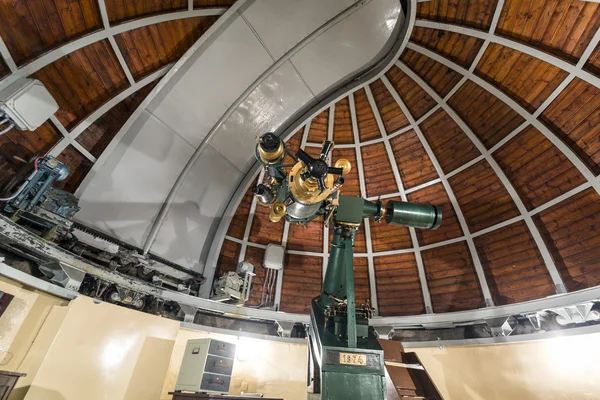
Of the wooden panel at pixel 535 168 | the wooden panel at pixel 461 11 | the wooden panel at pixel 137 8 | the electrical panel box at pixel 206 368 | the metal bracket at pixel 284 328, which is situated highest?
the wooden panel at pixel 461 11

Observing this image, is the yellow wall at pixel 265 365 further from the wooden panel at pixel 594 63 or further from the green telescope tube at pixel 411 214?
the wooden panel at pixel 594 63

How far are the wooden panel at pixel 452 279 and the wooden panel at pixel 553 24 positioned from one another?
206 inches

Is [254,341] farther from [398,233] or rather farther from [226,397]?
[398,233]

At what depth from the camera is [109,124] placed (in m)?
6.25

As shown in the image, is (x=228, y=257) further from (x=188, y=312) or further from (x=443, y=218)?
(x=443, y=218)

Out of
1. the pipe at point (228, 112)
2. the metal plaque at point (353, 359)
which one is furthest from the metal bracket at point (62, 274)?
the metal plaque at point (353, 359)

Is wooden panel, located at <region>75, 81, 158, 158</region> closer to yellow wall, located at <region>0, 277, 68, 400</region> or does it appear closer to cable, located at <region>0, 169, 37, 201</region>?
cable, located at <region>0, 169, 37, 201</region>

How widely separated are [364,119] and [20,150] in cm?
847

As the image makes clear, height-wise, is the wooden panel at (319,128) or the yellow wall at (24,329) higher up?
the wooden panel at (319,128)

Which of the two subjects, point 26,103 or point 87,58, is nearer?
point 26,103

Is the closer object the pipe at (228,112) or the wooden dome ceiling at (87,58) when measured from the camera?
the wooden dome ceiling at (87,58)

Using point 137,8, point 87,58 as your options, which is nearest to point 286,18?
point 137,8

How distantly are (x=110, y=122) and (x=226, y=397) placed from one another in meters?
6.20

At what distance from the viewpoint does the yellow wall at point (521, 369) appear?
230 inches
